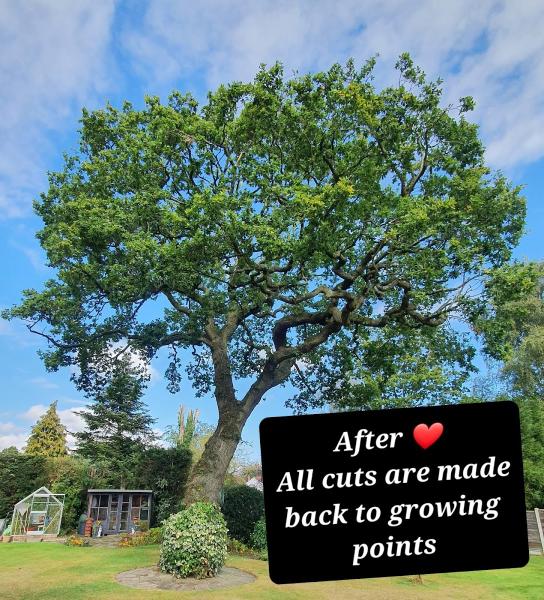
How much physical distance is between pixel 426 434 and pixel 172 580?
1279 centimetres

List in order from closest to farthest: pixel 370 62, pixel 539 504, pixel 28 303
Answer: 1. pixel 370 62
2. pixel 28 303
3. pixel 539 504

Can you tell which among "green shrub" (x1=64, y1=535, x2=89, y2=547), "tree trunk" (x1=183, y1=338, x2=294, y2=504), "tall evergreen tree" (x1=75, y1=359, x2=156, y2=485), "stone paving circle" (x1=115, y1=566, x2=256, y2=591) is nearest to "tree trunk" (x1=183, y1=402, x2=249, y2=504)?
"tree trunk" (x1=183, y1=338, x2=294, y2=504)

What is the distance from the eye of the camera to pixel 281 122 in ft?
49.9

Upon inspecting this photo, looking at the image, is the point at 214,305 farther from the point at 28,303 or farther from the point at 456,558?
the point at 456,558

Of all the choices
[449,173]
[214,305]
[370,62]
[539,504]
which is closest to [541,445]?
[539,504]

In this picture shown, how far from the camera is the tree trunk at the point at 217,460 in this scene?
54.6 ft

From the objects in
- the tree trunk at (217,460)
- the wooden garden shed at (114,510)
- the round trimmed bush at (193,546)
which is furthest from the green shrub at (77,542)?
the round trimmed bush at (193,546)

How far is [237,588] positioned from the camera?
1198 cm

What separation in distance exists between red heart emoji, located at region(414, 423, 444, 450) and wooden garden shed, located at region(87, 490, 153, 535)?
23644 mm

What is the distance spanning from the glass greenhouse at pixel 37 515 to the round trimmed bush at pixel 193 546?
38.2ft

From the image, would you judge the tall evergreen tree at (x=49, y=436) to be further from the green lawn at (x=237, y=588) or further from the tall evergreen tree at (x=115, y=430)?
the green lawn at (x=237, y=588)

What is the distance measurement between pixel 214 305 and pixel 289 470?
47.3 ft

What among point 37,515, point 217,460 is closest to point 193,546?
point 217,460

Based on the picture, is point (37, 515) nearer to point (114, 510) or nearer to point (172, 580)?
point (114, 510)
